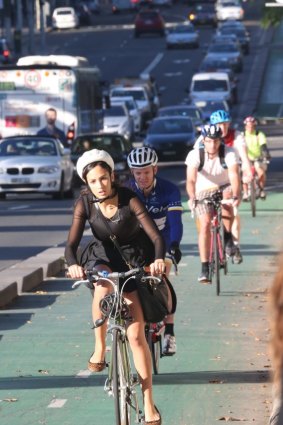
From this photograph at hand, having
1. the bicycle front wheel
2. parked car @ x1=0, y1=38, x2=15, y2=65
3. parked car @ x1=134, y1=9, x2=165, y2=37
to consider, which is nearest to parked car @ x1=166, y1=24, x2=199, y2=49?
parked car @ x1=134, y1=9, x2=165, y2=37

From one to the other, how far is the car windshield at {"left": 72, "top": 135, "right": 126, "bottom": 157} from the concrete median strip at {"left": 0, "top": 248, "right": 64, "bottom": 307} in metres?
18.3

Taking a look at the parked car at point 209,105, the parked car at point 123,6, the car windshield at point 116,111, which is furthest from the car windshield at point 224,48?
the parked car at point 123,6

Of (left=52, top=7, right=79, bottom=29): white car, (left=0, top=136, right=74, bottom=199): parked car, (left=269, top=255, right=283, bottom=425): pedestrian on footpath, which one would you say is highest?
(left=269, top=255, right=283, bottom=425): pedestrian on footpath

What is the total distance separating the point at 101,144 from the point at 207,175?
73.2 ft

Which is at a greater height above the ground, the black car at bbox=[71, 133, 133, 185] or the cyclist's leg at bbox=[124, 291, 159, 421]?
the cyclist's leg at bbox=[124, 291, 159, 421]

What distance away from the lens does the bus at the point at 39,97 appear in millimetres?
41062

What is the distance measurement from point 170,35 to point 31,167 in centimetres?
6115

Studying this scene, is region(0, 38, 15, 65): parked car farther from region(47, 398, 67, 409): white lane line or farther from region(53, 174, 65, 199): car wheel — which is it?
region(47, 398, 67, 409): white lane line

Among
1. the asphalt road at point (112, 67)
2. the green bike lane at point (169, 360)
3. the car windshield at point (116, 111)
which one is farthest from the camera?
the car windshield at point (116, 111)

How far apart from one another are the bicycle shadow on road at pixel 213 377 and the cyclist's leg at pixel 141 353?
6.28ft

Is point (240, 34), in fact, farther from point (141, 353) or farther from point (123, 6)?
point (141, 353)

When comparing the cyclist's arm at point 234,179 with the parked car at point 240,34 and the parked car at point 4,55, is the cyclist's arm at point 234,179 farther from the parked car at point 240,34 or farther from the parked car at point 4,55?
the parked car at point 240,34

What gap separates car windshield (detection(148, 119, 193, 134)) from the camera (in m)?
46.6

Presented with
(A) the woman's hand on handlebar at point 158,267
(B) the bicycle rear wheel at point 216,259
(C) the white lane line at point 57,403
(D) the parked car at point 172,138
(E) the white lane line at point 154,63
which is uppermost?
(A) the woman's hand on handlebar at point 158,267
